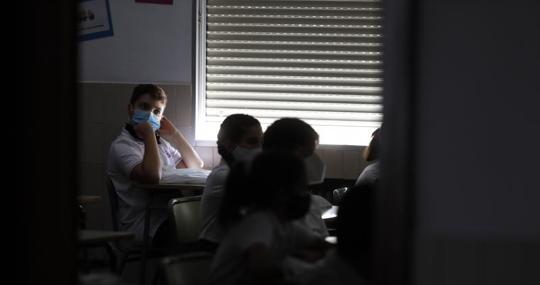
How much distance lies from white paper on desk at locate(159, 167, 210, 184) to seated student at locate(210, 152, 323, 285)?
229 centimetres

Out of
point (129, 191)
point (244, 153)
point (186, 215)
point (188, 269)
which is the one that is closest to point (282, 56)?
point (129, 191)

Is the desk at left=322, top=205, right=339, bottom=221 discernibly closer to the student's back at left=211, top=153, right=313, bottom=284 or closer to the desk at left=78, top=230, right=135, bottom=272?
the desk at left=78, top=230, right=135, bottom=272

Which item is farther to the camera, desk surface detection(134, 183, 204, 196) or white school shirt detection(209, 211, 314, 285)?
desk surface detection(134, 183, 204, 196)

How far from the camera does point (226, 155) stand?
2340mm

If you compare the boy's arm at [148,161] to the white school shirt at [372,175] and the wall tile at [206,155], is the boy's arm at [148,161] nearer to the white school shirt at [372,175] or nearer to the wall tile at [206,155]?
the wall tile at [206,155]

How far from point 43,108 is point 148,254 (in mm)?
2341

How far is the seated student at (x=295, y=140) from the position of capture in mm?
2023

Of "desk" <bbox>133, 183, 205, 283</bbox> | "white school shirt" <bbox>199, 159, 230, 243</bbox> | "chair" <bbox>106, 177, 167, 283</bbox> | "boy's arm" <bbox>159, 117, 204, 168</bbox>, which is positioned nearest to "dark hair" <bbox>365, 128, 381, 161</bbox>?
"white school shirt" <bbox>199, 159, 230, 243</bbox>

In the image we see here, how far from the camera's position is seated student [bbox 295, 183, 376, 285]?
6.39 feet

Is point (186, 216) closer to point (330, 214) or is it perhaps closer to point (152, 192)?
point (330, 214)

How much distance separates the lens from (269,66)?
4664 millimetres

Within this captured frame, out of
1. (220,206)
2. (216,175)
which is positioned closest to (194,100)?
(216,175)

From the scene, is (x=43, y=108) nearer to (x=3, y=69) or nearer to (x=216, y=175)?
(x=3, y=69)

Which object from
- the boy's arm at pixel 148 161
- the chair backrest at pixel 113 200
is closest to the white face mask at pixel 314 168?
the boy's arm at pixel 148 161
